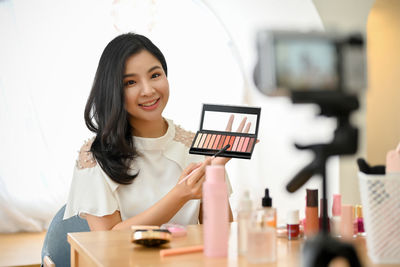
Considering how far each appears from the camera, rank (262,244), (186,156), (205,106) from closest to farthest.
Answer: (262,244)
(205,106)
(186,156)

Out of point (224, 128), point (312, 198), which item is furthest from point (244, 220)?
point (224, 128)

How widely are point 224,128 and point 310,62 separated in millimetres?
864

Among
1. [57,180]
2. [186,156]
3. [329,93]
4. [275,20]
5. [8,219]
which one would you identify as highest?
[275,20]

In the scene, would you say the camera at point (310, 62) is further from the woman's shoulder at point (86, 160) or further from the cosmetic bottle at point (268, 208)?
the woman's shoulder at point (86, 160)

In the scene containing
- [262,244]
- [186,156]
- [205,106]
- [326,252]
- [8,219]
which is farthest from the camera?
[8,219]

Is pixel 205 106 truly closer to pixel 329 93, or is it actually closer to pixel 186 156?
pixel 186 156

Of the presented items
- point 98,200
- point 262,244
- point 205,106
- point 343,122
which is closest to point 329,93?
point 343,122

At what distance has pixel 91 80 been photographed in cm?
347

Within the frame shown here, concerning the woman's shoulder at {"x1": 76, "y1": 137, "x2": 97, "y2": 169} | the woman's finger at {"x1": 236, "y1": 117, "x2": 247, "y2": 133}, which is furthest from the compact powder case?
the woman's shoulder at {"x1": 76, "y1": 137, "x2": 97, "y2": 169}

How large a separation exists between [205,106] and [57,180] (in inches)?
84.6

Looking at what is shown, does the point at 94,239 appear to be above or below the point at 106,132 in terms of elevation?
below

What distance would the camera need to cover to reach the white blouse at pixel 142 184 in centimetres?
161

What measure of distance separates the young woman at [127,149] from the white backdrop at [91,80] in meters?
1.70

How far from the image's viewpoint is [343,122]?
2.15 feet
